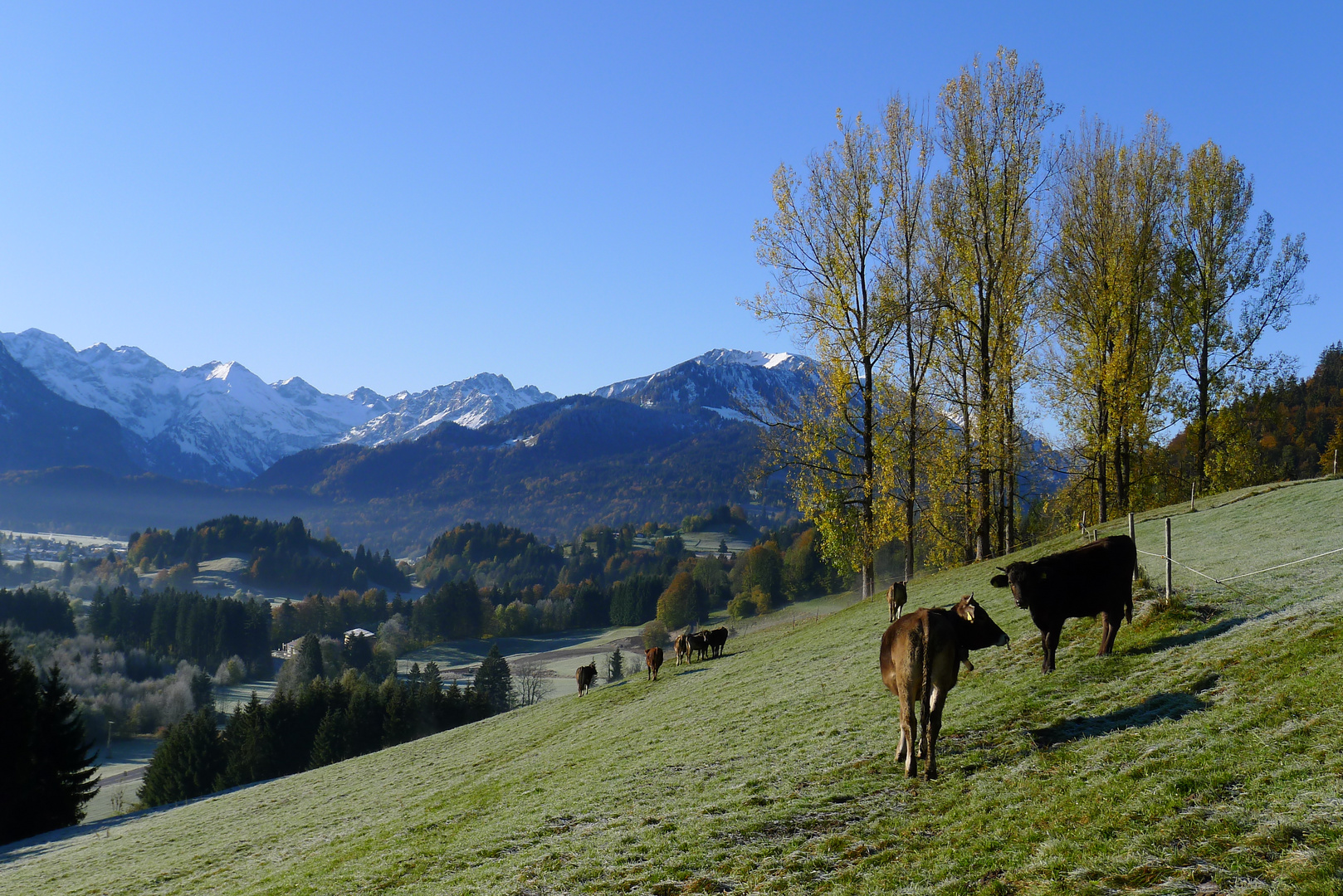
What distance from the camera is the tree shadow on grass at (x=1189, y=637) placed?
1425 cm

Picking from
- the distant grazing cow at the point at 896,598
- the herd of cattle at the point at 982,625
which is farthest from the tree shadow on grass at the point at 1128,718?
the distant grazing cow at the point at 896,598

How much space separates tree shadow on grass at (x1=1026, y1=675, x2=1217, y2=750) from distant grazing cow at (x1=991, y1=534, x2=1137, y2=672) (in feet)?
9.26

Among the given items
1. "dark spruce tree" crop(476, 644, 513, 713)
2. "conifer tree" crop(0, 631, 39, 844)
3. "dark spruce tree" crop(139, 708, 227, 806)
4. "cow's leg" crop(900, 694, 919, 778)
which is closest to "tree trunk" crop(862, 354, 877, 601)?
"cow's leg" crop(900, 694, 919, 778)

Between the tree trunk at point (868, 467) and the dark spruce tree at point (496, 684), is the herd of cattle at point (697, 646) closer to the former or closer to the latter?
the tree trunk at point (868, 467)

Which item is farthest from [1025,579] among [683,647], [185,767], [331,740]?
[185,767]

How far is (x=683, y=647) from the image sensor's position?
39.6 m

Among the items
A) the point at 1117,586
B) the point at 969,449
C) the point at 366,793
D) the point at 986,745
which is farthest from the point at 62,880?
the point at 969,449

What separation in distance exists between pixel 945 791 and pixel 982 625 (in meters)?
2.87

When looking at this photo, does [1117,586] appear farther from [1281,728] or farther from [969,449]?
[969,449]

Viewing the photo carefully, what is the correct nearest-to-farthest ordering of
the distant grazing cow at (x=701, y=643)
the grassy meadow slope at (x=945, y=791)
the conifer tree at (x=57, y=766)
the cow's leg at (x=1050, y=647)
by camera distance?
the grassy meadow slope at (x=945, y=791)
the cow's leg at (x=1050, y=647)
the distant grazing cow at (x=701, y=643)
the conifer tree at (x=57, y=766)

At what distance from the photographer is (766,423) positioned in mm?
39156

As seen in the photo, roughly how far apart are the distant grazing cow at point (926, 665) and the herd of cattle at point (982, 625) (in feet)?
0.04

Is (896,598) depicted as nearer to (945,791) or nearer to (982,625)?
(982,625)

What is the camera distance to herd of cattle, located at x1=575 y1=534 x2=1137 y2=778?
11352 mm
